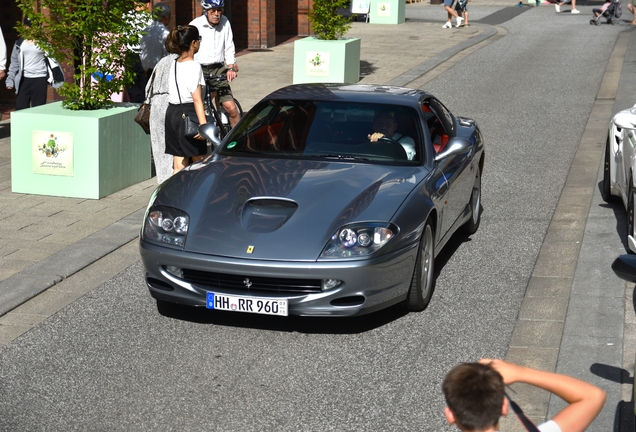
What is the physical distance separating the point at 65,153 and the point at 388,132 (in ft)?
13.8

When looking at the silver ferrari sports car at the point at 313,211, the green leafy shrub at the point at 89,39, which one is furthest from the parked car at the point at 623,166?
the green leafy shrub at the point at 89,39

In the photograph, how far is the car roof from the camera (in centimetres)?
809

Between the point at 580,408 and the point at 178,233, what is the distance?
4.03 m

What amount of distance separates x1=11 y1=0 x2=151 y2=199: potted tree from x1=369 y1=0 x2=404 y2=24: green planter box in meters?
23.2

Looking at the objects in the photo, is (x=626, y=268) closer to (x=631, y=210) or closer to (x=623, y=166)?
(x=631, y=210)

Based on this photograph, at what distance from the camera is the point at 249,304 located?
6395 mm

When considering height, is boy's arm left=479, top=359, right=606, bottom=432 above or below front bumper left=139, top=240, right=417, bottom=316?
above

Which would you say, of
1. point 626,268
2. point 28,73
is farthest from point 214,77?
point 626,268

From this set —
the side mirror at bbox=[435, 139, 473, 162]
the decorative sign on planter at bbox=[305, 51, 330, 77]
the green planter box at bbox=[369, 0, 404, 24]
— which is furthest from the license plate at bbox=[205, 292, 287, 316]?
the green planter box at bbox=[369, 0, 404, 24]

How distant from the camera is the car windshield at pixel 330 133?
771cm

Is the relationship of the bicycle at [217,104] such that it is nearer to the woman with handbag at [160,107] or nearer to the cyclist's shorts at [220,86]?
the cyclist's shorts at [220,86]

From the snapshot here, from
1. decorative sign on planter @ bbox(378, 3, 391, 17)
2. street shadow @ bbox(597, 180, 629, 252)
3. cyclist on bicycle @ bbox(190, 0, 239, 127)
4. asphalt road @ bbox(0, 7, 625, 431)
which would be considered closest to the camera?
asphalt road @ bbox(0, 7, 625, 431)

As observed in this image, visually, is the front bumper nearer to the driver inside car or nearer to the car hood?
the car hood

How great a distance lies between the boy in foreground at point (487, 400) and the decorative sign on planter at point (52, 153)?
8.18 m
